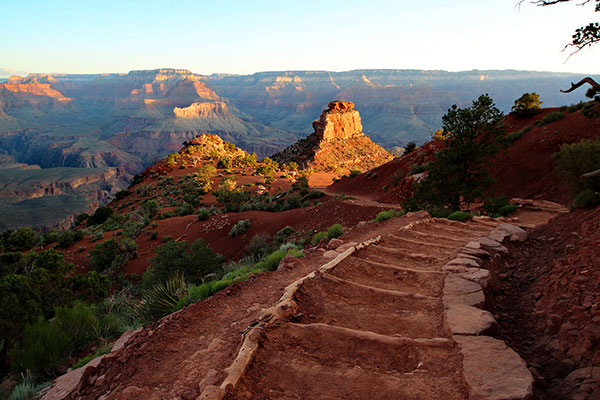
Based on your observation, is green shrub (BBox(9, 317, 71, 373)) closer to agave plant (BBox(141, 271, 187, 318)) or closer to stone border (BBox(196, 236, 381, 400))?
agave plant (BBox(141, 271, 187, 318))

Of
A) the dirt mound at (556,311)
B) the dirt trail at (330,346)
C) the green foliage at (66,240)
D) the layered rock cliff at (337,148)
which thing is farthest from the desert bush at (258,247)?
the layered rock cliff at (337,148)

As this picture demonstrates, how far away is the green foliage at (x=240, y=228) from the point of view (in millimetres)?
17436

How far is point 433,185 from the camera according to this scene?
46.6 feet

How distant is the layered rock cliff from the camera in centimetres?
6381

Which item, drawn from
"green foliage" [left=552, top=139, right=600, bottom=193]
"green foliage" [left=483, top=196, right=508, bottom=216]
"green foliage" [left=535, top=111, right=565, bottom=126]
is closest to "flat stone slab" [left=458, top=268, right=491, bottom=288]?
"green foliage" [left=552, top=139, right=600, bottom=193]

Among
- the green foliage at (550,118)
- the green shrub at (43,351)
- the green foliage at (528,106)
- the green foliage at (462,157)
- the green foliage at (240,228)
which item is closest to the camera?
the green shrub at (43,351)

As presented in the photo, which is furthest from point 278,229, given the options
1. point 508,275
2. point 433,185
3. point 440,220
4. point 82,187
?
point 82,187

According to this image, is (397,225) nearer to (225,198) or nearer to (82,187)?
(225,198)

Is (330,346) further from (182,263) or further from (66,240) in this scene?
(66,240)

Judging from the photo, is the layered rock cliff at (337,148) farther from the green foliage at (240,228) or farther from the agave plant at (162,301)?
the agave plant at (162,301)

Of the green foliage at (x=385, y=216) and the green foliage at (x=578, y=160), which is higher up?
the green foliage at (x=578, y=160)

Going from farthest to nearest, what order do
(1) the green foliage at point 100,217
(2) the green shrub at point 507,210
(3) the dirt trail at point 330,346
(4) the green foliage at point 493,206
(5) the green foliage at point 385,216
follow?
(1) the green foliage at point 100,217, (4) the green foliage at point 493,206, (2) the green shrub at point 507,210, (5) the green foliage at point 385,216, (3) the dirt trail at point 330,346

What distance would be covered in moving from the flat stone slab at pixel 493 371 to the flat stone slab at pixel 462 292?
37.6 inches

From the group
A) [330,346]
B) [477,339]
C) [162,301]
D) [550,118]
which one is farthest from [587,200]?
[550,118]
